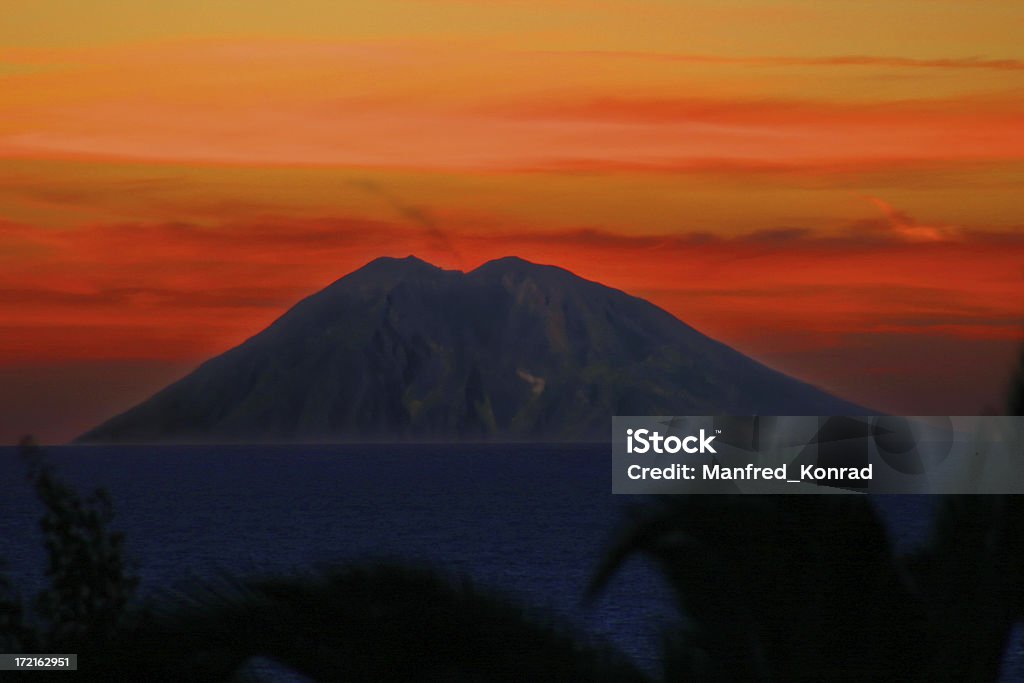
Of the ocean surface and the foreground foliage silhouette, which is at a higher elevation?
the ocean surface

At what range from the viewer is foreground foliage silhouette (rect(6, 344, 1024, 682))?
5.66 m

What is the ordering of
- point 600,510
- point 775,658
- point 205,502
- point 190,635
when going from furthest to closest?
point 205,502, point 600,510, point 775,658, point 190,635

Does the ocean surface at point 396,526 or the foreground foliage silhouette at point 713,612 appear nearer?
the foreground foliage silhouette at point 713,612

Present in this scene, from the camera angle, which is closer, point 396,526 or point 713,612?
point 713,612

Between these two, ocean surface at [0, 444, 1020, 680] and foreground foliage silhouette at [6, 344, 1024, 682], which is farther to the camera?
ocean surface at [0, 444, 1020, 680]

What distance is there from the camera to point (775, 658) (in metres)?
6.36

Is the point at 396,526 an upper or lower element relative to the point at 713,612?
upper

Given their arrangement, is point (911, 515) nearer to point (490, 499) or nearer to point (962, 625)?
point (490, 499)

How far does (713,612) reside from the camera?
6.65 m

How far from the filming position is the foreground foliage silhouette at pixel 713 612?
5660mm

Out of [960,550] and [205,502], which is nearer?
[960,550]

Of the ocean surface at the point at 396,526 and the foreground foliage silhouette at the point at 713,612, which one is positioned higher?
the ocean surface at the point at 396,526

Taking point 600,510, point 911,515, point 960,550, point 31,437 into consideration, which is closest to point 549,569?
point 600,510

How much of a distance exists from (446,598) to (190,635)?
43.9 inches
